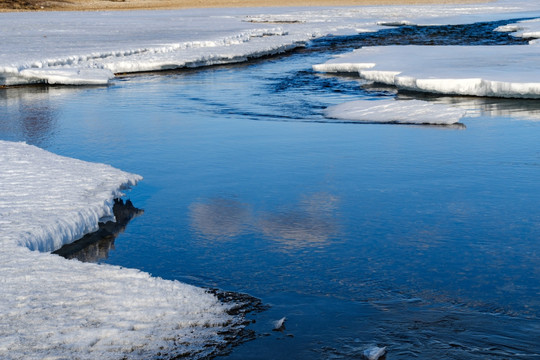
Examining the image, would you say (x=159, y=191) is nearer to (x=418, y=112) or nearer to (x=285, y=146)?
(x=285, y=146)

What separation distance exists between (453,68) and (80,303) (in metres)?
9.24

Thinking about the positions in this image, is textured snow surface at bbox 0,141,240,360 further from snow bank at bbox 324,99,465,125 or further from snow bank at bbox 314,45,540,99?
snow bank at bbox 314,45,540,99

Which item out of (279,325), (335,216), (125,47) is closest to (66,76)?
(125,47)

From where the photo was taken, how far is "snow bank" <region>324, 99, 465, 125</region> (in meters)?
8.83

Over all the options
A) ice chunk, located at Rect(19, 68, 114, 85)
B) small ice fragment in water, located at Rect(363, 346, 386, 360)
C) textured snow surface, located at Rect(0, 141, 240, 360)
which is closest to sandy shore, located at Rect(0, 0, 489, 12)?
ice chunk, located at Rect(19, 68, 114, 85)

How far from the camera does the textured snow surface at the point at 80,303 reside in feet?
10.4

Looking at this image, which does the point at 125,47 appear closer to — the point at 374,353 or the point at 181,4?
the point at 374,353

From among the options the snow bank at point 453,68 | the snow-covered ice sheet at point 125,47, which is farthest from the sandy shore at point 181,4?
the snow bank at point 453,68

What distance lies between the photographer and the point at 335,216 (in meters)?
5.27

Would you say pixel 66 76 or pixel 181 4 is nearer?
pixel 66 76

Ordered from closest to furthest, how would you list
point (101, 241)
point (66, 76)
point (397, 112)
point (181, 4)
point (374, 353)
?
point (374, 353) < point (101, 241) < point (397, 112) < point (66, 76) < point (181, 4)

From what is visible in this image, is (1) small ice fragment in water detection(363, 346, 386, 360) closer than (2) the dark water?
Yes

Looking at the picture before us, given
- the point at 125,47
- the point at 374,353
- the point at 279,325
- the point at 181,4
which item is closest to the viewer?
the point at 374,353

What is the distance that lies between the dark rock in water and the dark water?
6 centimetres
